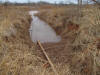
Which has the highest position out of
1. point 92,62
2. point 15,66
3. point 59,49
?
point 15,66

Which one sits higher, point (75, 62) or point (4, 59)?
point (4, 59)

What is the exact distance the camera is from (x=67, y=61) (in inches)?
209

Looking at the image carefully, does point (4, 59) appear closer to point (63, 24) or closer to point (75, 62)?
point (75, 62)

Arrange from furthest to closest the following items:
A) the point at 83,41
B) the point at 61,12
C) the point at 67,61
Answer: the point at 61,12 < the point at 83,41 < the point at 67,61

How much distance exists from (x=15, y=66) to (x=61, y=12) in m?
12.2

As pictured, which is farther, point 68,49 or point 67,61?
point 68,49

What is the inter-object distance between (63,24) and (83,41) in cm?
576

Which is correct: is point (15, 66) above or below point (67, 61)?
above

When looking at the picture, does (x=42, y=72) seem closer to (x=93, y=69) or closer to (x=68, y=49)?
(x=93, y=69)

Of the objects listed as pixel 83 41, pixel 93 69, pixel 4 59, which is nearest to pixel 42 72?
pixel 4 59

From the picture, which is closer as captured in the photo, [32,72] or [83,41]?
[32,72]

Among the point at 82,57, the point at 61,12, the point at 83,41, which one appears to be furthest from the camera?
the point at 61,12

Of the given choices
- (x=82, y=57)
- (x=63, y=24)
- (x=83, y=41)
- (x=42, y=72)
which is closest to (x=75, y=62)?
(x=82, y=57)

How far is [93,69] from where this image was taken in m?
4.00
